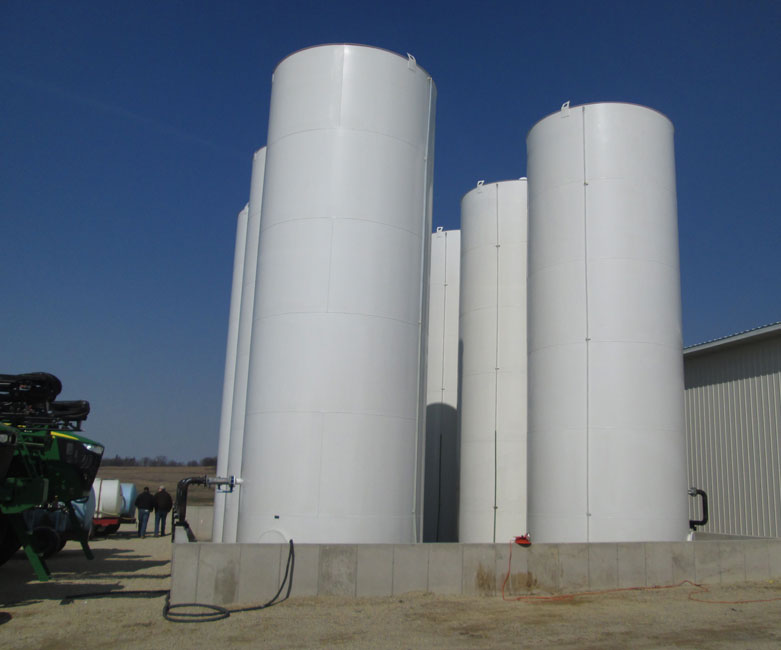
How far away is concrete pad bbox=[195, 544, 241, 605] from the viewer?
10616 millimetres

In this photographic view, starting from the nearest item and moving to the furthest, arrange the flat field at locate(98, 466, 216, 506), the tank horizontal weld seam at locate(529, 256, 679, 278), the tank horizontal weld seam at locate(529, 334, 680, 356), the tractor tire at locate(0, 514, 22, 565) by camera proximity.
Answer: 1. the tractor tire at locate(0, 514, 22, 565)
2. the tank horizontal weld seam at locate(529, 334, 680, 356)
3. the tank horizontal weld seam at locate(529, 256, 679, 278)
4. the flat field at locate(98, 466, 216, 506)

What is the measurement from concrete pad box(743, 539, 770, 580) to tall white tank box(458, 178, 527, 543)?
220 inches

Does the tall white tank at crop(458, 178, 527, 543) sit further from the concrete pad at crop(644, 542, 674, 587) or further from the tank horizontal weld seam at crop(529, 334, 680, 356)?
the concrete pad at crop(644, 542, 674, 587)

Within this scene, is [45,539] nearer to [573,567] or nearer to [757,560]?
[573,567]

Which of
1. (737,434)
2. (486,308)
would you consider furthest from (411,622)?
(737,434)

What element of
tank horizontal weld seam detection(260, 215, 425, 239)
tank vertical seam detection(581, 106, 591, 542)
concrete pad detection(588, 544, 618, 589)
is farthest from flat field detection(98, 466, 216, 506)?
concrete pad detection(588, 544, 618, 589)

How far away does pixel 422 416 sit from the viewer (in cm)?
1388

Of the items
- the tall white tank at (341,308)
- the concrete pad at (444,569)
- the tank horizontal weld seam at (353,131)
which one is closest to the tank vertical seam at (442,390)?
the tall white tank at (341,308)

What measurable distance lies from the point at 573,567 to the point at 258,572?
5350mm

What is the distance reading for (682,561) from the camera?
1341 centimetres

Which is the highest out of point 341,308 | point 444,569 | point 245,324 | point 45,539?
point 245,324

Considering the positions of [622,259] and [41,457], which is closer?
[41,457]

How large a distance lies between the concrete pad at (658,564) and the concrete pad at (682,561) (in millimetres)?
103

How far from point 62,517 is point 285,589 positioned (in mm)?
9238
